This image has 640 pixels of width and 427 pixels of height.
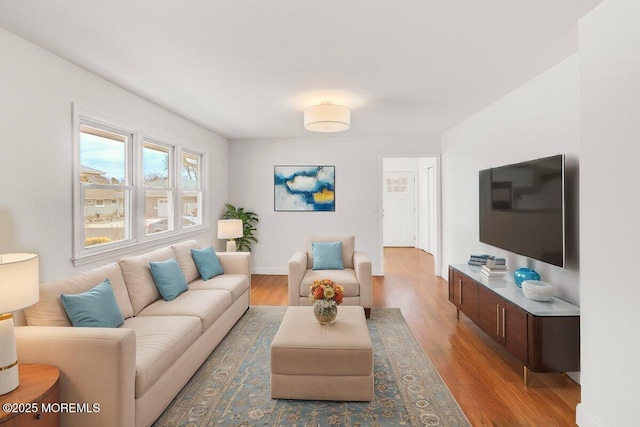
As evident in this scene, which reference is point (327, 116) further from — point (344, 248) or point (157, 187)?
point (157, 187)

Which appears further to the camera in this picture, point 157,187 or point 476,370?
point 157,187

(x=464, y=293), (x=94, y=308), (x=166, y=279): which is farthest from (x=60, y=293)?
(x=464, y=293)

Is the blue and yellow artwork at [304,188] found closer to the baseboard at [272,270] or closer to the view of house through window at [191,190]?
the baseboard at [272,270]

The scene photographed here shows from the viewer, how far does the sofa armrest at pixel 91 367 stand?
5.95 ft

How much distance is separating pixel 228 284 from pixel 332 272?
1.30m

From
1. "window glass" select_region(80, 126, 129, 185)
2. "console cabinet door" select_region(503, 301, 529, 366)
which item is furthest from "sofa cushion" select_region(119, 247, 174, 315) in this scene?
"console cabinet door" select_region(503, 301, 529, 366)

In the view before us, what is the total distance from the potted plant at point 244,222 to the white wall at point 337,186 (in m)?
0.13

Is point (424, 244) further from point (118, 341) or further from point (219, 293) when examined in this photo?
point (118, 341)

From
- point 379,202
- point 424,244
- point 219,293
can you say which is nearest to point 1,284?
point 219,293

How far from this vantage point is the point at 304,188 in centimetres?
620

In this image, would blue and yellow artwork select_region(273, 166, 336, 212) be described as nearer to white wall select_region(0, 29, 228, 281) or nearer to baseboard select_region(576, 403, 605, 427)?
white wall select_region(0, 29, 228, 281)

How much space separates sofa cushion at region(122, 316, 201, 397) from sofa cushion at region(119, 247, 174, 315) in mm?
227

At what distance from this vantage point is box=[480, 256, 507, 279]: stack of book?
3340 millimetres

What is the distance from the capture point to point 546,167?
2.71 m
